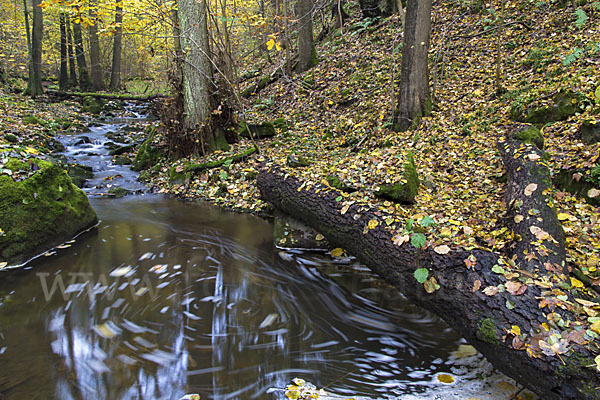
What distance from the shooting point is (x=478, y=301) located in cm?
297

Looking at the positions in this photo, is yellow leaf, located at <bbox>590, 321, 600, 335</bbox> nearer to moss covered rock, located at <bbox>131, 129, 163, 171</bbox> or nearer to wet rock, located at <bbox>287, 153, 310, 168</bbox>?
wet rock, located at <bbox>287, 153, 310, 168</bbox>

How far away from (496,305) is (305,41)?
12.2 meters

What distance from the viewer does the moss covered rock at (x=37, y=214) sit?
4926 millimetres

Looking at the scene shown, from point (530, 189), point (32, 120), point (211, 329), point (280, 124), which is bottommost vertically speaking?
point (211, 329)

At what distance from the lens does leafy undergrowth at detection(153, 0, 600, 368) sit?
12.6 feet

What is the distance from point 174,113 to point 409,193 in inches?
278

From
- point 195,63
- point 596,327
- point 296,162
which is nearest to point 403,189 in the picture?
point 296,162

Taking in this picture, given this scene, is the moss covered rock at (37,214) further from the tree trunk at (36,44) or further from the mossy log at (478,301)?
the tree trunk at (36,44)

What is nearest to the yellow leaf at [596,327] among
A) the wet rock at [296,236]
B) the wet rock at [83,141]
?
the wet rock at [296,236]

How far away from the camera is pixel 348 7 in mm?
16469

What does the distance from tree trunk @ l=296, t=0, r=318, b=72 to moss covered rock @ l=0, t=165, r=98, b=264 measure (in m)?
9.54

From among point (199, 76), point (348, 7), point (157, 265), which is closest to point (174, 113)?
point (199, 76)

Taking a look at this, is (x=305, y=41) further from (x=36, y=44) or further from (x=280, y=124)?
(x=36, y=44)

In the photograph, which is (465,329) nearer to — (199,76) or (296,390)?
(296,390)
